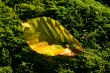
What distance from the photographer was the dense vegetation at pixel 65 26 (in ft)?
7.49

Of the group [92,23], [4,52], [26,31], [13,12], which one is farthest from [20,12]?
[92,23]

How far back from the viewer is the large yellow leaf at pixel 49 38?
2.30m

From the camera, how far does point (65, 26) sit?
100 inches

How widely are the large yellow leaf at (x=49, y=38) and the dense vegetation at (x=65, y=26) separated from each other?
5 centimetres

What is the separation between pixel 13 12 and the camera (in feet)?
8.58

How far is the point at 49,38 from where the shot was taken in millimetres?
2367

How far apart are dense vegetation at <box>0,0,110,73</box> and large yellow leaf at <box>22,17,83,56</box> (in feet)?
0.18

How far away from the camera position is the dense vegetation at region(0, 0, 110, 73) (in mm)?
2283

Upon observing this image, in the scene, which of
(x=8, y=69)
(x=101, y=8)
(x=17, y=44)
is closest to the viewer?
(x=8, y=69)

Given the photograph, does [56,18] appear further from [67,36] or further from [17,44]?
[17,44]

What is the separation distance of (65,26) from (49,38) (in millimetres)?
241

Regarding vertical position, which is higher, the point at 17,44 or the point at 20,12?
the point at 20,12

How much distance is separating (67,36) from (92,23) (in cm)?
31

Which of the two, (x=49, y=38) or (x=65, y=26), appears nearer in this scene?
(x=49, y=38)
